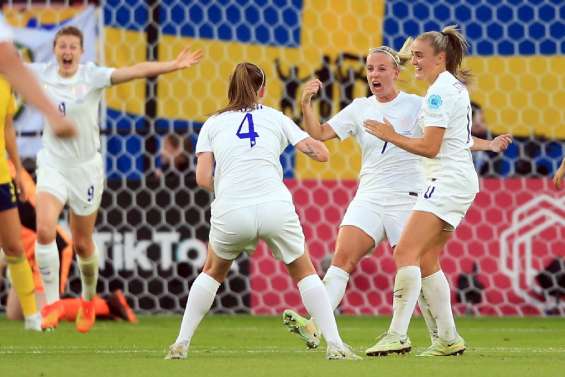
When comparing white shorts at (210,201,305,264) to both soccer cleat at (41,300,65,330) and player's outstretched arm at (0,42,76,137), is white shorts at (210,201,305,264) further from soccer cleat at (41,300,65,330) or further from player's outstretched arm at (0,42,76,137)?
soccer cleat at (41,300,65,330)

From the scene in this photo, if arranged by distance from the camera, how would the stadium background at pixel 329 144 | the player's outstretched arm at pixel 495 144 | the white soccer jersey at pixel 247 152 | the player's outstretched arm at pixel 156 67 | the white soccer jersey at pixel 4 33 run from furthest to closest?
A: the stadium background at pixel 329 144, the player's outstretched arm at pixel 156 67, the player's outstretched arm at pixel 495 144, the white soccer jersey at pixel 247 152, the white soccer jersey at pixel 4 33

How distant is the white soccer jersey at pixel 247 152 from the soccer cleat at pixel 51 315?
9.18 ft

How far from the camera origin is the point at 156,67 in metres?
8.77

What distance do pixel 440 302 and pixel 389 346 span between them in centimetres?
38

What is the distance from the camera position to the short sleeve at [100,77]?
30.3 feet

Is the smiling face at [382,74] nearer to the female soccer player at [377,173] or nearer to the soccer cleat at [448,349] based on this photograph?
the female soccer player at [377,173]

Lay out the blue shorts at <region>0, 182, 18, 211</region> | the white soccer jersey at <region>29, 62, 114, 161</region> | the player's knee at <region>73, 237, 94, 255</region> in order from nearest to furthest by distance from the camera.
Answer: the blue shorts at <region>0, 182, 18, 211</region> < the white soccer jersey at <region>29, 62, 114, 161</region> < the player's knee at <region>73, 237, 94, 255</region>

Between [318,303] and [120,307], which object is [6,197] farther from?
[318,303]

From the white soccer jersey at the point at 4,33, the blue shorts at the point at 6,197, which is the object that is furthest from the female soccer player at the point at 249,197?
the blue shorts at the point at 6,197

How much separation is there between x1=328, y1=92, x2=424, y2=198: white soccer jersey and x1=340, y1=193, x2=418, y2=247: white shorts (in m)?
0.05

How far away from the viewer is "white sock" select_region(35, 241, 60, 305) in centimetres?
921

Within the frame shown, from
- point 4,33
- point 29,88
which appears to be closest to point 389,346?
point 4,33

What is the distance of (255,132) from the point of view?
261 inches

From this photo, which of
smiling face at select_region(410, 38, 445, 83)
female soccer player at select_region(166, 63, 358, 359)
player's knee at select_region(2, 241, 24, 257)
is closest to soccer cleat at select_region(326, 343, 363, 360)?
female soccer player at select_region(166, 63, 358, 359)
